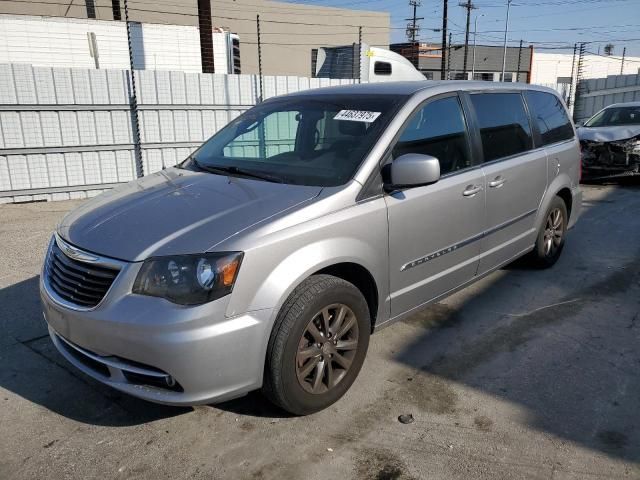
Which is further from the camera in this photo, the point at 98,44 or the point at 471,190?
the point at 98,44

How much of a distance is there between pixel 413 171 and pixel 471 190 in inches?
35.4

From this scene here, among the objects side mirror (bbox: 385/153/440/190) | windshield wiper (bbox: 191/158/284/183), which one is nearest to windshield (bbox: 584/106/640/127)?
side mirror (bbox: 385/153/440/190)

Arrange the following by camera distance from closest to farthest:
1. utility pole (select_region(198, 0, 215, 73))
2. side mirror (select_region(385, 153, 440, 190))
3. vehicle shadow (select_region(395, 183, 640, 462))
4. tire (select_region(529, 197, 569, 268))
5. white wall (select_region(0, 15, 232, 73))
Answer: vehicle shadow (select_region(395, 183, 640, 462)), side mirror (select_region(385, 153, 440, 190)), tire (select_region(529, 197, 569, 268)), utility pole (select_region(198, 0, 215, 73)), white wall (select_region(0, 15, 232, 73))

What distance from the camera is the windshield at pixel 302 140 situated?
3287mm

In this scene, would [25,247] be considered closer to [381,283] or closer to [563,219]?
[381,283]

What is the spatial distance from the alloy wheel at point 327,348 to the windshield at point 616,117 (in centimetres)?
966

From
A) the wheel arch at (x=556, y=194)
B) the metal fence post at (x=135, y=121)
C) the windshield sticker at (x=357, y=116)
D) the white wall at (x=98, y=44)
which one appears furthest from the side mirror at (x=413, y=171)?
the white wall at (x=98, y=44)

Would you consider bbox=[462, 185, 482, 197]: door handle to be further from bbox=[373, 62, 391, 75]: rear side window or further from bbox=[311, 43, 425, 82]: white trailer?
bbox=[373, 62, 391, 75]: rear side window

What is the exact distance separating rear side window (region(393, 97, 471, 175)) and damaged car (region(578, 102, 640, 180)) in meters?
7.34

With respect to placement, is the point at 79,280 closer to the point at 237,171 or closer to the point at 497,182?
the point at 237,171

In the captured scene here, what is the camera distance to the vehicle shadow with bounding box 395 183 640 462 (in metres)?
3.01

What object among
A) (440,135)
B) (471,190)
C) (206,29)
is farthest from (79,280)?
(206,29)

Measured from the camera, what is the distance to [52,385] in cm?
335

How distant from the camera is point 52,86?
8219 mm
